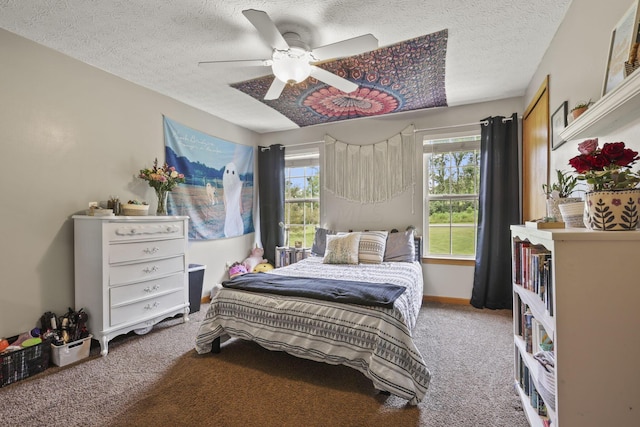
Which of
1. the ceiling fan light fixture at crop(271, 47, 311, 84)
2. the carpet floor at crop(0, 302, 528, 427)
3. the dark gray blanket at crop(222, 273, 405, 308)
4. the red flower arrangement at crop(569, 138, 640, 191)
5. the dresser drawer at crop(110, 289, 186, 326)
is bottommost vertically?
the carpet floor at crop(0, 302, 528, 427)

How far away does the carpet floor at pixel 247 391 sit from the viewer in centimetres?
159

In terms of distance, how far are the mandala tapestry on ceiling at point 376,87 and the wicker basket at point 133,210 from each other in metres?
1.53

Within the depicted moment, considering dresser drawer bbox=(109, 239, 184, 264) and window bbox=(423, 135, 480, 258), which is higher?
window bbox=(423, 135, 480, 258)

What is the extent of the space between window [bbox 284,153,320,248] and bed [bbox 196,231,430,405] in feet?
6.50

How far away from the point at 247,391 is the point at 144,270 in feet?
4.87

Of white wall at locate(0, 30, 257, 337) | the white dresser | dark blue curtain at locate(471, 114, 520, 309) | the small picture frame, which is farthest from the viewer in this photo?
Answer: dark blue curtain at locate(471, 114, 520, 309)

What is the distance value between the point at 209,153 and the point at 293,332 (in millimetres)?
2682

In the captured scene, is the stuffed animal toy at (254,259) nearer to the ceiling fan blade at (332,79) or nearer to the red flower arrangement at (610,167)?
the ceiling fan blade at (332,79)

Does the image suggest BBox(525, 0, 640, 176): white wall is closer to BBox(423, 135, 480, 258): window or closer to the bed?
BBox(423, 135, 480, 258): window

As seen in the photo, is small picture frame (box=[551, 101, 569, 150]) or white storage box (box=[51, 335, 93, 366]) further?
white storage box (box=[51, 335, 93, 366])

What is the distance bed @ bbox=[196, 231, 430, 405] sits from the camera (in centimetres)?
170

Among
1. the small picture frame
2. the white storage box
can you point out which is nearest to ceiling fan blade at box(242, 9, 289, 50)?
the small picture frame

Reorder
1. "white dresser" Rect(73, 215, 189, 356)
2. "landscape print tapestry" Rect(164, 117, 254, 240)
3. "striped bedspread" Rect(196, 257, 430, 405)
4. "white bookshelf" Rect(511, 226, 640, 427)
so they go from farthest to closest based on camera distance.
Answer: "landscape print tapestry" Rect(164, 117, 254, 240) → "white dresser" Rect(73, 215, 189, 356) → "striped bedspread" Rect(196, 257, 430, 405) → "white bookshelf" Rect(511, 226, 640, 427)

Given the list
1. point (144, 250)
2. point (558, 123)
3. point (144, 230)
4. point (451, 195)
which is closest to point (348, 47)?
point (558, 123)
